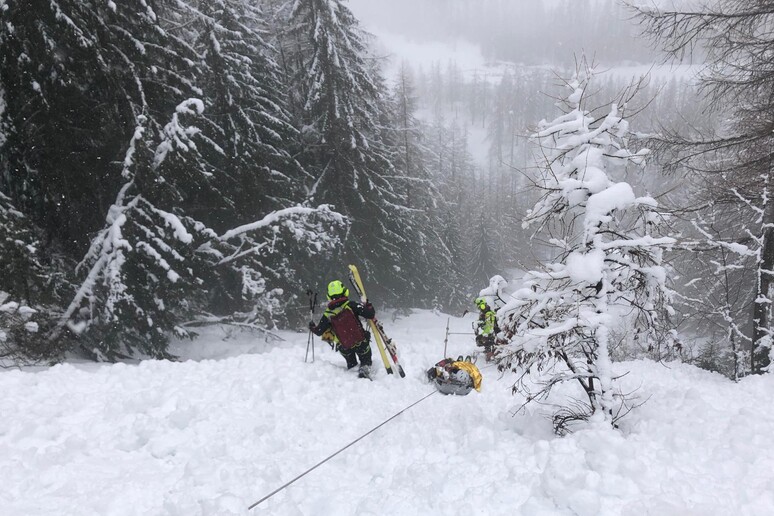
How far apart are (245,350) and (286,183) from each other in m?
7.20

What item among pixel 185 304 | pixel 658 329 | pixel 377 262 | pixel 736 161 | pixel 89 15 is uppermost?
pixel 89 15

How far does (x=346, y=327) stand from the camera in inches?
319

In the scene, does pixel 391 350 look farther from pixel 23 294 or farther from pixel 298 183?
pixel 298 183

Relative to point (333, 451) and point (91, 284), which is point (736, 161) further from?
point (91, 284)

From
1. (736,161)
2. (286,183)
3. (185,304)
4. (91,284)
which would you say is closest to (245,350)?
(185,304)

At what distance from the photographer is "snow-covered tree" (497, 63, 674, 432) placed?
15.2ft

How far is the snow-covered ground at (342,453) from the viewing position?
3.64 meters

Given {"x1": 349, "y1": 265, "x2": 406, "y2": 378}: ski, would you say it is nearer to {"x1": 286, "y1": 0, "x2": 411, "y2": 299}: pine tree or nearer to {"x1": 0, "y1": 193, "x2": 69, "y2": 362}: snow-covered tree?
{"x1": 0, "y1": 193, "x2": 69, "y2": 362}: snow-covered tree

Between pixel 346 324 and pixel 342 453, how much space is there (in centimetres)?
323

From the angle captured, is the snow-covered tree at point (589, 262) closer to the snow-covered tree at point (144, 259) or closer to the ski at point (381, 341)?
the ski at point (381, 341)

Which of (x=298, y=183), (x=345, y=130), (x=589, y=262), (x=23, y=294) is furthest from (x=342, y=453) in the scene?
(x=345, y=130)

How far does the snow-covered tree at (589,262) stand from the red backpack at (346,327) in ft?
12.2

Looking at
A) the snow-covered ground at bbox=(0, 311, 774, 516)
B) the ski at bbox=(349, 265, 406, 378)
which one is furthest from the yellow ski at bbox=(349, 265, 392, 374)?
the snow-covered ground at bbox=(0, 311, 774, 516)

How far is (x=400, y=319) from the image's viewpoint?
22406 millimetres
